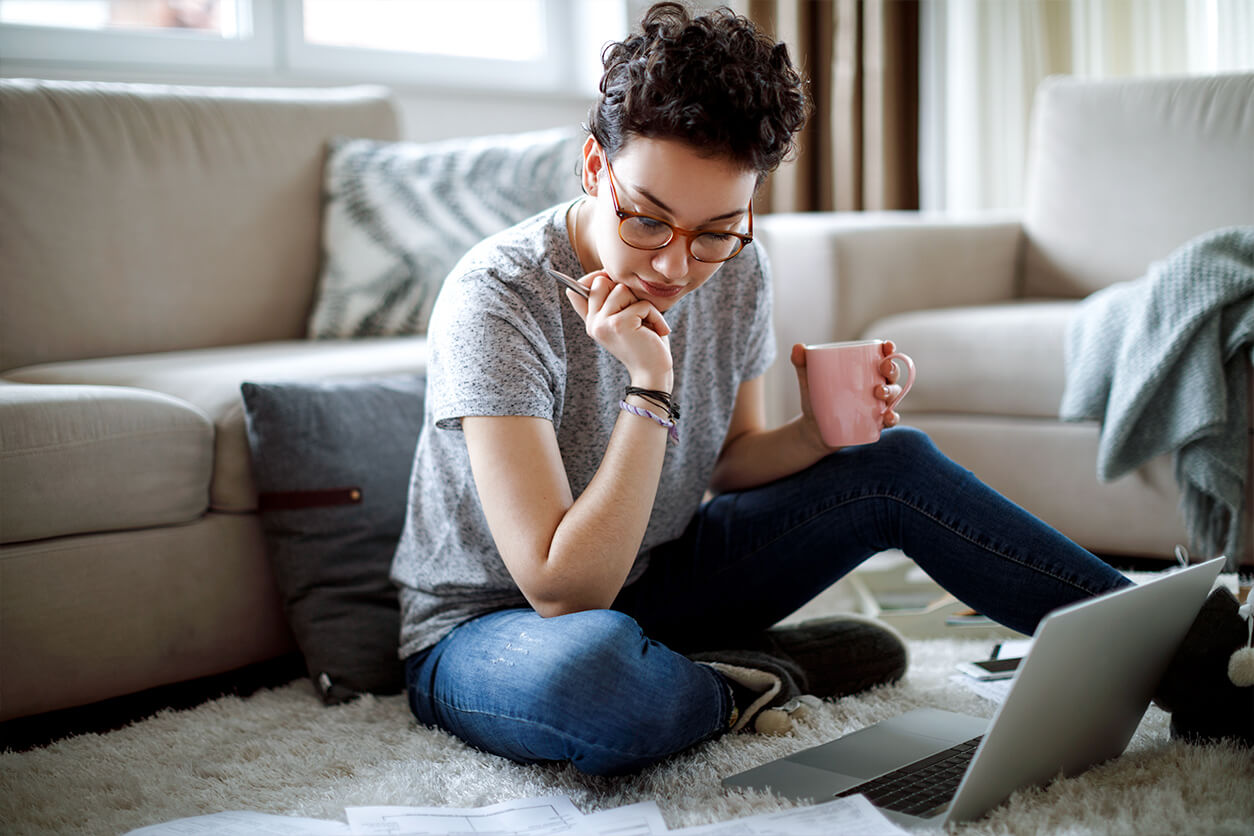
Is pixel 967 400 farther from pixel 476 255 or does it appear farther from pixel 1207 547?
pixel 476 255

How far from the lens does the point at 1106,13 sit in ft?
11.6

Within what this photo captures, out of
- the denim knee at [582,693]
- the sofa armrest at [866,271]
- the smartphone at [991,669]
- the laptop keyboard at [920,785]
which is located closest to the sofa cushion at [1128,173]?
the sofa armrest at [866,271]

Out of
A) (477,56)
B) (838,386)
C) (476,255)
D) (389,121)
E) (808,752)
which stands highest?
(477,56)

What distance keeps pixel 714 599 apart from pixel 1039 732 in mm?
464

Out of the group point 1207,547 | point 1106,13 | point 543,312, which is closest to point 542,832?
point 543,312

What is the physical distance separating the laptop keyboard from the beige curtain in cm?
242

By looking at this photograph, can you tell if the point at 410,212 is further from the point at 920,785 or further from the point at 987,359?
the point at 920,785

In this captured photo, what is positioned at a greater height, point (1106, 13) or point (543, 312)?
point (1106, 13)

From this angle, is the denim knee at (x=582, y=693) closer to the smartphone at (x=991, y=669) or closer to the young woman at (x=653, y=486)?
the young woman at (x=653, y=486)

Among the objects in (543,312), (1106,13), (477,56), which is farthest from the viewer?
(1106,13)

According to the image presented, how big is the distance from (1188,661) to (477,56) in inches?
104

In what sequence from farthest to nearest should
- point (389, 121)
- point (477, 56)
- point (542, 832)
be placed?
1. point (477, 56)
2. point (389, 121)
3. point (542, 832)

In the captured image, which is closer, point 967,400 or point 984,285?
point 967,400

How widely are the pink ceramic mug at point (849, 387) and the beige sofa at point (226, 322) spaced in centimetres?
80
